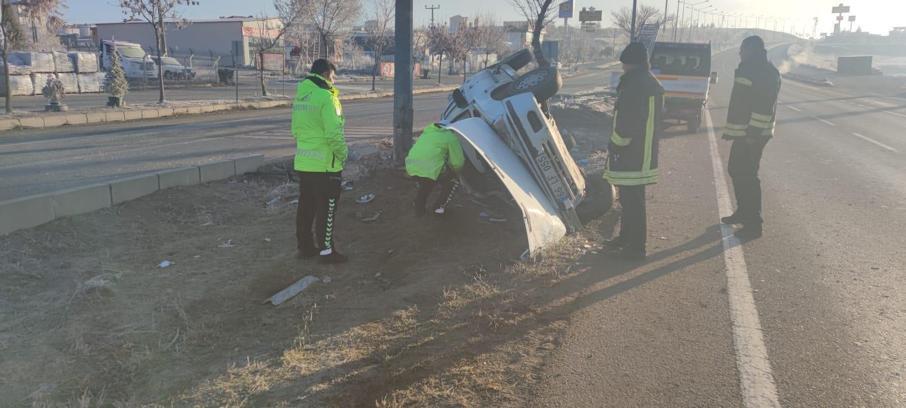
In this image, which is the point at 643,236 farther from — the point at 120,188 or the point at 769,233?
the point at 120,188

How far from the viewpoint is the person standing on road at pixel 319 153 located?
5062mm

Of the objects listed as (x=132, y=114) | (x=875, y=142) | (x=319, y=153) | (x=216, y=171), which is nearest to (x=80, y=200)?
(x=216, y=171)

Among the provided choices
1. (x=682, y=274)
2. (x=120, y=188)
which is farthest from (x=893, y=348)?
(x=120, y=188)

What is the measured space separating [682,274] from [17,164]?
33.9 ft

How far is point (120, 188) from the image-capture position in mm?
6562

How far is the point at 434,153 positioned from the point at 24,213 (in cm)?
376

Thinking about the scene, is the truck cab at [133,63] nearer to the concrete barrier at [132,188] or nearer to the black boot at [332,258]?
the concrete barrier at [132,188]

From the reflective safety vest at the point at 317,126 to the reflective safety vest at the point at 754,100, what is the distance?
4.23 metres

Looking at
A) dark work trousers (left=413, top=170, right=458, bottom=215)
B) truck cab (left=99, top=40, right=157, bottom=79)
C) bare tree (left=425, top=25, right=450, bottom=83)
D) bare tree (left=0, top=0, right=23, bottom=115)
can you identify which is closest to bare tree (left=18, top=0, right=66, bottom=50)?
truck cab (left=99, top=40, right=157, bottom=79)

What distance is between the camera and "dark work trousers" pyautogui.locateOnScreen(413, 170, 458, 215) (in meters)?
6.16

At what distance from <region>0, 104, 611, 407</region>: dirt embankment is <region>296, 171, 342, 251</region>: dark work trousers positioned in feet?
0.86

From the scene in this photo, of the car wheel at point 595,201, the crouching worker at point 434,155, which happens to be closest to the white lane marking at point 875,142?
the car wheel at point 595,201

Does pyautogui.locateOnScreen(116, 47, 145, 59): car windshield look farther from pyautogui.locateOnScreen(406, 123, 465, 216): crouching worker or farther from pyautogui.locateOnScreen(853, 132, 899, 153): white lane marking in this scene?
pyautogui.locateOnScreen(853, 132, 899, 153): white lane marking

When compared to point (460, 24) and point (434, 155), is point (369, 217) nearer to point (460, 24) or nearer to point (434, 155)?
point (434, 155)
